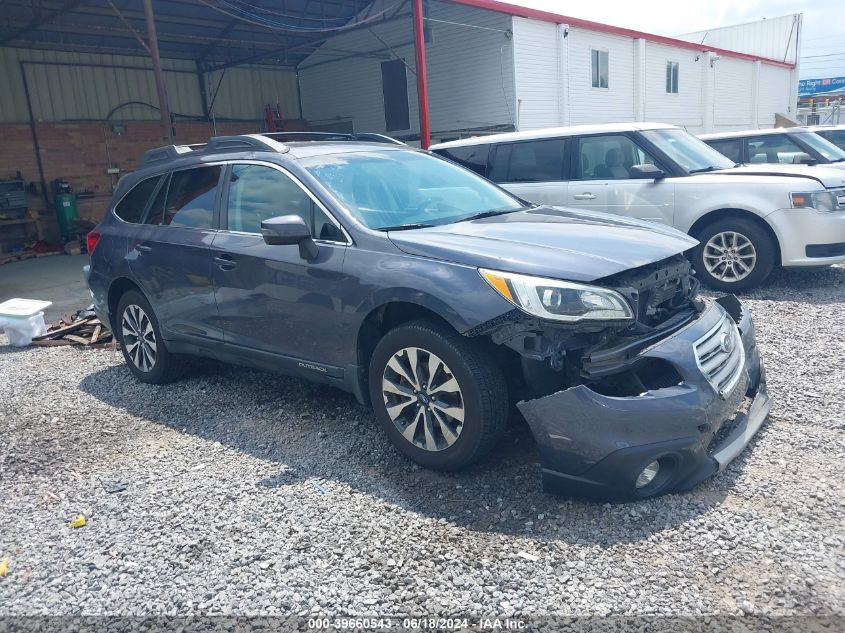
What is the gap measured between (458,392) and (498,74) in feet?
55.4

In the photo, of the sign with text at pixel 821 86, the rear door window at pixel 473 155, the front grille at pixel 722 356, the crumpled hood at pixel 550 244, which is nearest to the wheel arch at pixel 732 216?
the rear door window at pixel 473 155

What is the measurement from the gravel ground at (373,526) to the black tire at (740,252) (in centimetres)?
268

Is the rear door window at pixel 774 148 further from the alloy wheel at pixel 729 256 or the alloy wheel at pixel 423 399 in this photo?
the alloy wheel at pixel 423 399

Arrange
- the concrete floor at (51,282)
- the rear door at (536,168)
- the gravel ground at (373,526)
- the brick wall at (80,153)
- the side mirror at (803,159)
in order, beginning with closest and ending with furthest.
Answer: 1. the gravel ground at (373,526)
2. the rear door at (536,168)
3. the side mirror at (803,159)
4. the concrete floor at (51,282)
5. the brick wall at (80,153)

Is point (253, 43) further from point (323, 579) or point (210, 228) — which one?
point (323, 579)

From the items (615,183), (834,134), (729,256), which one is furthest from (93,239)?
(834,134)

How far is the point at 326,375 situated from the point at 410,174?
4.87 ft

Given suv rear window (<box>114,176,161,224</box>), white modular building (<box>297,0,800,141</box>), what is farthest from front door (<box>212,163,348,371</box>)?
white modular building (<box>297,0,800,141</box>)

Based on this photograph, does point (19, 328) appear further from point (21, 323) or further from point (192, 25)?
point (192, 25)

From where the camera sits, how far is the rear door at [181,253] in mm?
4809

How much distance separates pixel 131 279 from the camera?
5418 mm

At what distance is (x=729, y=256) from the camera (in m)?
7.49

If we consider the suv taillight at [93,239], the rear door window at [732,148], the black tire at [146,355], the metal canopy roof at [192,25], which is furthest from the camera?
the metal canopy roof at [192,25]

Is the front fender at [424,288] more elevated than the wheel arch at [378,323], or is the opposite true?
the front fender at [424,288]
